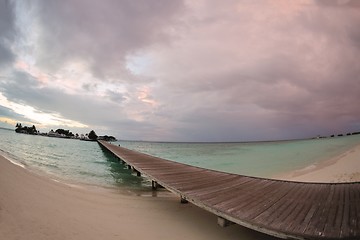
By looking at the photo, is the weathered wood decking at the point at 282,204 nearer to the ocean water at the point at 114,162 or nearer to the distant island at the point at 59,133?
the ocean water at the point at 114,162

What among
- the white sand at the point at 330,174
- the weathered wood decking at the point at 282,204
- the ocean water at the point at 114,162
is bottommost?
the ocean water at the point at 114,162

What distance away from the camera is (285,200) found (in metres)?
5.32

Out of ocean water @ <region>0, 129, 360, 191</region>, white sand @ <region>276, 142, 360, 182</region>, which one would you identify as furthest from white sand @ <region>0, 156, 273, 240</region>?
white sand @ <region>276, 142, 360, 182</region>

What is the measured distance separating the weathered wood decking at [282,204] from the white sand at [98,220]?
0.60 meters

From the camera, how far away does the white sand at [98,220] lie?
385 cm

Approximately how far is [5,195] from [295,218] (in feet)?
20.7

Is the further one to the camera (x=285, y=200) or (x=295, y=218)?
(x=285, y=200)

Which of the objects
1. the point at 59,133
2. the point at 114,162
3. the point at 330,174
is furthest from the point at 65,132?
the point at 330,174

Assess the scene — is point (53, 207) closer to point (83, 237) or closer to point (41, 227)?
point (41, 227)

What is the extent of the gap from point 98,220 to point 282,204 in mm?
4311

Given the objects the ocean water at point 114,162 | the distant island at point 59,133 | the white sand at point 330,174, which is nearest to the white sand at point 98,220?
the ocean water at point 114,162

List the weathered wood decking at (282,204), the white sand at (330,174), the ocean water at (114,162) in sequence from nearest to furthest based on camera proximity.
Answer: the weathered wood decking at (282,204)
the white sand at (330,174)
the ocean water at (114,162)

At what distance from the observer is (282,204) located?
498 cm

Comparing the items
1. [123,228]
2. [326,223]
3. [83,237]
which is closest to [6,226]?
[83,237]
